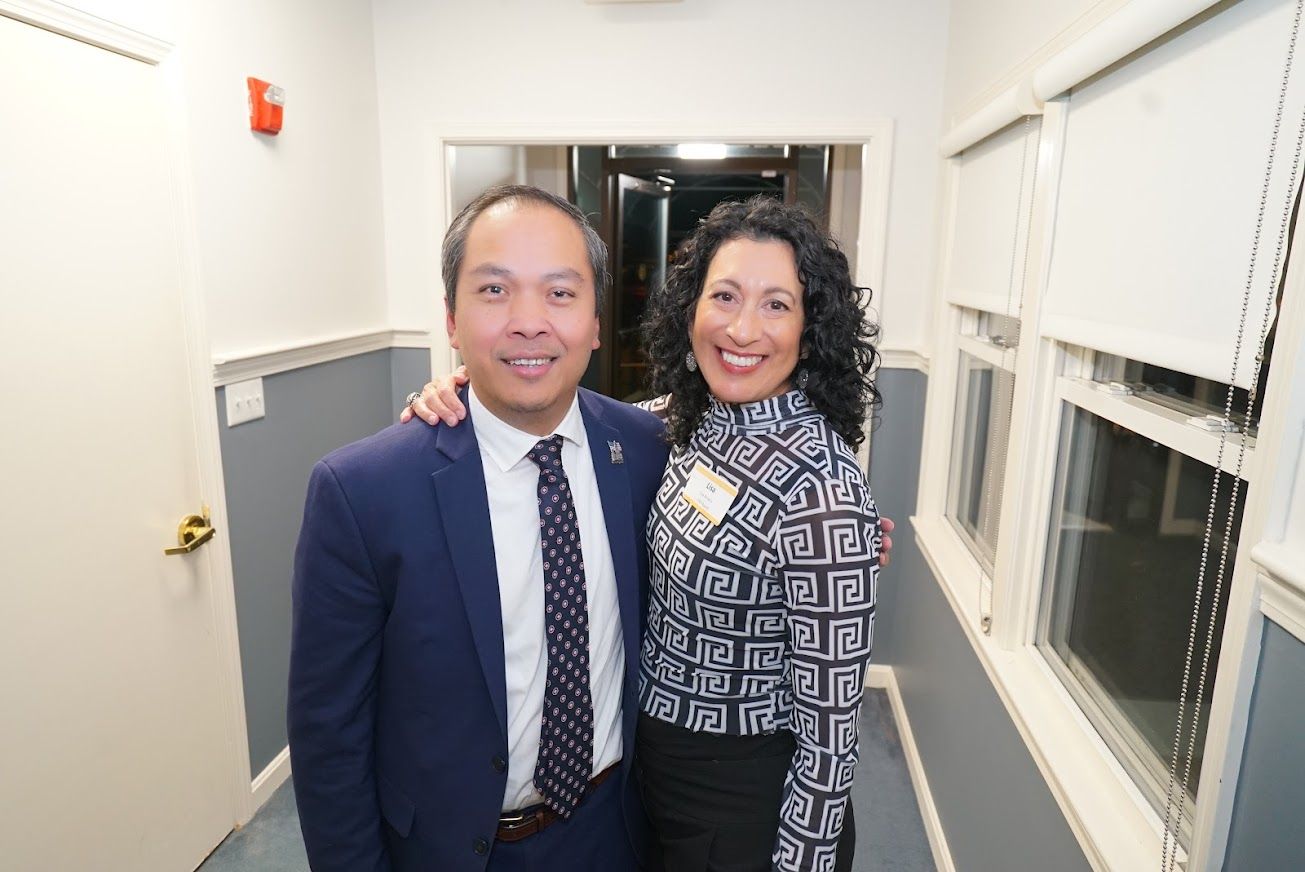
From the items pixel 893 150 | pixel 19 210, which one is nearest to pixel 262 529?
pixel 19 210

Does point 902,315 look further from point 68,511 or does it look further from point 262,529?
point 68,511

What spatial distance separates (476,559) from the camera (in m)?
1.09

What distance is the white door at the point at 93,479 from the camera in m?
1.59

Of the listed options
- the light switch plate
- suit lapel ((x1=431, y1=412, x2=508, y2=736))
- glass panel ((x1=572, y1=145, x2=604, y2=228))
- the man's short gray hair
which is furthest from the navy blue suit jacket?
glass panel ((x1=572, y1=145, x2=604, y2=228))

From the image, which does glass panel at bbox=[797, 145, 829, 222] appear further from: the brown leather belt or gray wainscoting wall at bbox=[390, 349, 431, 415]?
the brown leather belt

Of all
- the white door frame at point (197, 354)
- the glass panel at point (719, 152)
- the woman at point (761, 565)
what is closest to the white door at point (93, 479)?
the white door frame at point (197, 354)

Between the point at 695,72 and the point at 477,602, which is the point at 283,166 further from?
the point at 477,602

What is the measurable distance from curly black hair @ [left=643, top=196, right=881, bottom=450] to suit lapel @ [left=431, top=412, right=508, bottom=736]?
1.37 ft

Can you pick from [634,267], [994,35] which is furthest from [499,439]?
[634,267]

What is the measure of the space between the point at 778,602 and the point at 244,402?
1829 mm

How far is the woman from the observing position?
112cm

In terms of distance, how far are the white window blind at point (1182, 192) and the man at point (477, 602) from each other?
879 mm

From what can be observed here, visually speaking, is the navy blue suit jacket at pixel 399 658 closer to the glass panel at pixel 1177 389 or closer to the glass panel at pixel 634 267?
the glass panel at pixel 1177 389

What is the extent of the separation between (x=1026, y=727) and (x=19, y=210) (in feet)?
7.67
